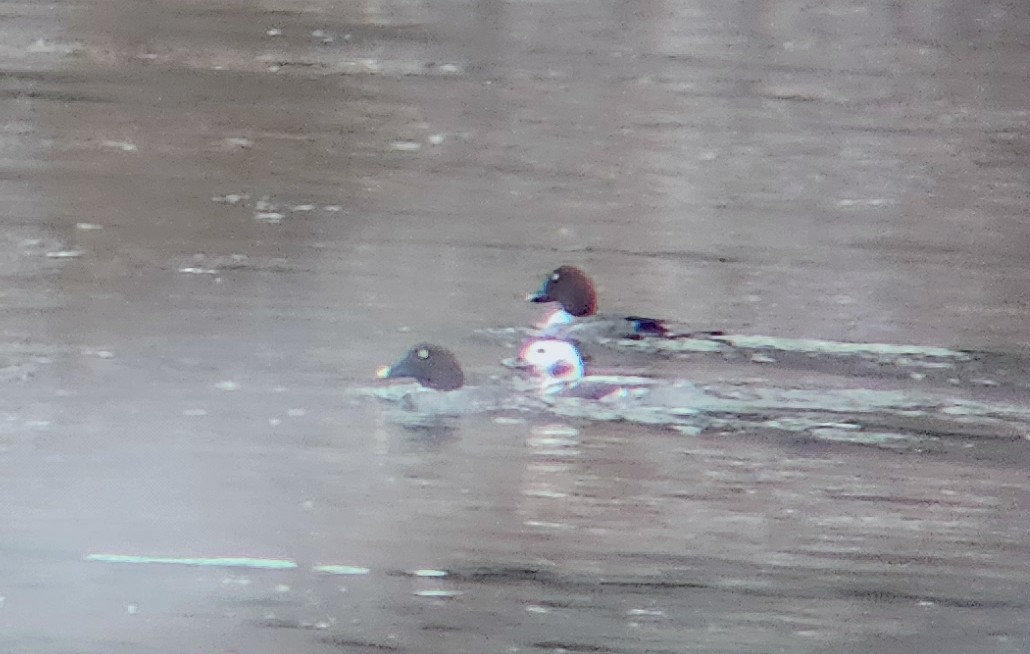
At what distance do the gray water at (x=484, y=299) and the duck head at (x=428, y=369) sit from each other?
17 mm

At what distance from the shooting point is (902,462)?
557 mm

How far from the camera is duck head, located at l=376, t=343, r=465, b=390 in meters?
0.59

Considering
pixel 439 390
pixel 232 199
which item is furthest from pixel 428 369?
pixel 232 199

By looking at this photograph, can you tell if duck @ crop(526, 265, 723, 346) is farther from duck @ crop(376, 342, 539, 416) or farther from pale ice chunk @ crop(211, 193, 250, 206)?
pale ice chunk @ crop(211, 193, 250, 206)

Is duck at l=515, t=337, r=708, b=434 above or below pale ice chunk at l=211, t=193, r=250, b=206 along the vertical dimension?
below

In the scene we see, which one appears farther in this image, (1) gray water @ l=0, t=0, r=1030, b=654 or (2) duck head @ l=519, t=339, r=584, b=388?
(2) duck head @ l=519, t=339, r=584, b=388

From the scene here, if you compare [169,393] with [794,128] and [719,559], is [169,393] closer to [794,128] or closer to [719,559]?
[719,559]

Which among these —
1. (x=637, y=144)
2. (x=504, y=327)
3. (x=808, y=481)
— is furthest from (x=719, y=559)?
(x=637, y=144)

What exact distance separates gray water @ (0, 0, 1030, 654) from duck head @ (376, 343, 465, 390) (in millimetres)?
17

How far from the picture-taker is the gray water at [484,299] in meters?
0.51

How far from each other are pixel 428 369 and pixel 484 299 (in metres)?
0.08

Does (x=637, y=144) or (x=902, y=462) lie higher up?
(x=637, y=144)

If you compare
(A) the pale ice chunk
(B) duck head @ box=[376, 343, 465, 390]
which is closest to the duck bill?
(B) duck head @ box=[376, 343, 465, 390]

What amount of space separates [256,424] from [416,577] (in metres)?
0.11
